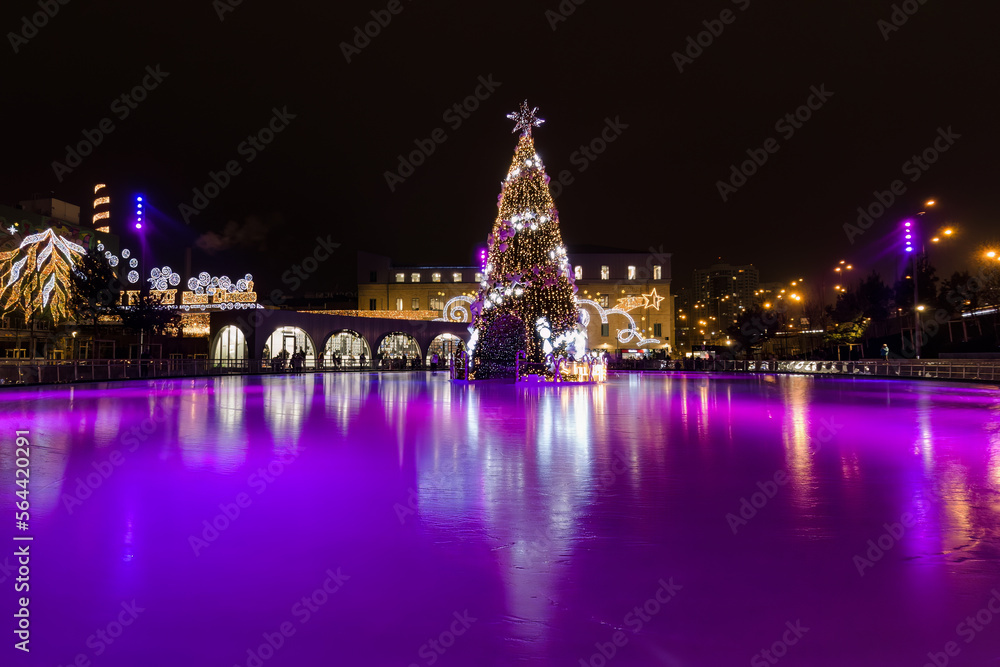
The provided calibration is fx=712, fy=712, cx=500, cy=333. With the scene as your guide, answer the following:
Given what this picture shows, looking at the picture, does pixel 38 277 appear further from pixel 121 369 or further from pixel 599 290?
pixel 599 290

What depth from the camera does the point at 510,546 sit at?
178 inches

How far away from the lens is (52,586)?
380 centimetres

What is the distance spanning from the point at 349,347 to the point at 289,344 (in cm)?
763

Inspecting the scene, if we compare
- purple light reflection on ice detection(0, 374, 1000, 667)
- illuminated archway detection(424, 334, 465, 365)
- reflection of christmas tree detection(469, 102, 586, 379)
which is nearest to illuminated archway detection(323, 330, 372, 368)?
illuminated archway detection(424, 334, 465, 365)

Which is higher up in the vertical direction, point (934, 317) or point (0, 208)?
point (0, 208)

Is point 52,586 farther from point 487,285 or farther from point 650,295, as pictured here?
point 650,295

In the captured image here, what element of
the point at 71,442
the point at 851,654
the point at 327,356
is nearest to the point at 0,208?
the point at 327,356

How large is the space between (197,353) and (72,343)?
11126 millimetres

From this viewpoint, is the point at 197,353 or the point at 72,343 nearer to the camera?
the point at 197,353

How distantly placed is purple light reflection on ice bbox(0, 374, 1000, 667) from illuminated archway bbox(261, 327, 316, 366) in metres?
36.7

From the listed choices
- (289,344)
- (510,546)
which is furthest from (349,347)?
(510,546)

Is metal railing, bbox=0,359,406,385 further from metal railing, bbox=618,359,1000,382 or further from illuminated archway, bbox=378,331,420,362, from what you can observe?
metal railing, bbox=618,359,1000,382

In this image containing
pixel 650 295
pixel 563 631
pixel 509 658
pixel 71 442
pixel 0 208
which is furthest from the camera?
pixel 650 295

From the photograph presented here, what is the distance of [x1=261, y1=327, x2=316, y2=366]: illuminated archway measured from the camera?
45.8m
